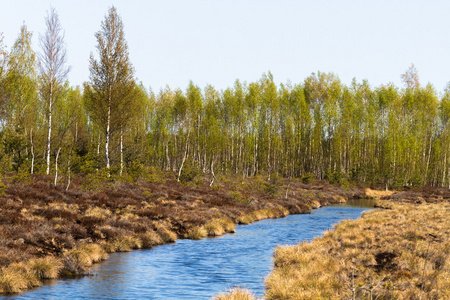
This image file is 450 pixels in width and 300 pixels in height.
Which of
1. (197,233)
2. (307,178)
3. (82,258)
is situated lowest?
(197,233)

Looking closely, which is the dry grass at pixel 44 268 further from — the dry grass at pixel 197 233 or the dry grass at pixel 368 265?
the dry grass at pixel 197 233

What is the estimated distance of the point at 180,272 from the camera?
12898 millimetres

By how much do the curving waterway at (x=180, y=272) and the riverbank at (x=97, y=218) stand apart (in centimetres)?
71

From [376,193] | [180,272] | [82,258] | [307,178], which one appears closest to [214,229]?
[180,272]

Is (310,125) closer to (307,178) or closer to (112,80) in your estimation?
(307,178)

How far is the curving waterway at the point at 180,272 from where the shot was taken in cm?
1038

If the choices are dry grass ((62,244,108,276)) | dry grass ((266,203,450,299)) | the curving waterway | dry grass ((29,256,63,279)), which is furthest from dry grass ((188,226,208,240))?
dry grass ((29,256,63,279))

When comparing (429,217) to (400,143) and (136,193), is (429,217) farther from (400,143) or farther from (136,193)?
(400,143)

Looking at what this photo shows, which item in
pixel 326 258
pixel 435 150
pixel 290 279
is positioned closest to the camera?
pixel 290 279

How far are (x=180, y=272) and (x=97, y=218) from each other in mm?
7616

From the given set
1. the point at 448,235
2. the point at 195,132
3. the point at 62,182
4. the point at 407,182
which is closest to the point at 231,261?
the point at 448,235

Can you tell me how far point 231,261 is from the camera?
48.6ft

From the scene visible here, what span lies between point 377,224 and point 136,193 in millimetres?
16748

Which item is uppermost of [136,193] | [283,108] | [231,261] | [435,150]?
[283,108]
